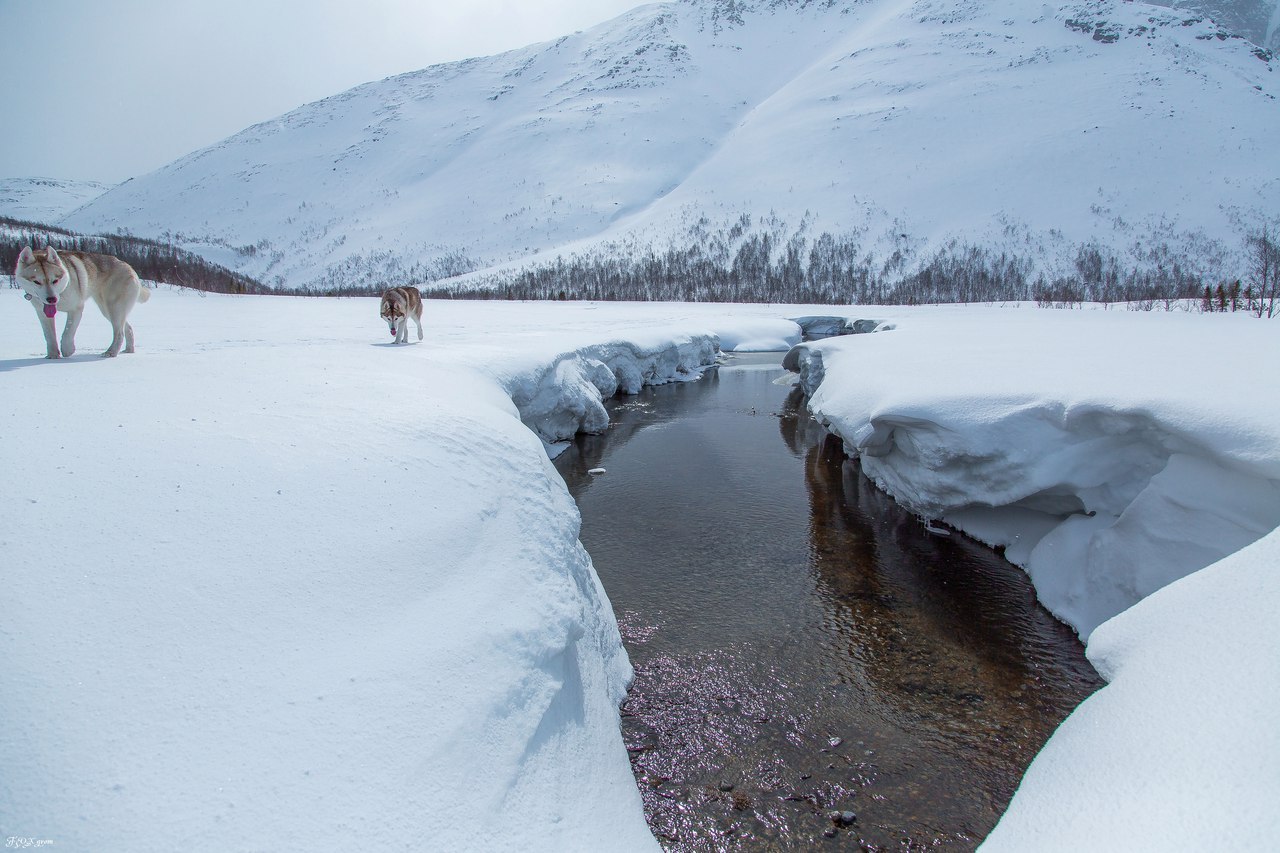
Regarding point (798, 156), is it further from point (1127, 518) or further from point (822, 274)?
point (1127, 518)

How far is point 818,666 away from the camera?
228 inches

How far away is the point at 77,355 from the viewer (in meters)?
7.00

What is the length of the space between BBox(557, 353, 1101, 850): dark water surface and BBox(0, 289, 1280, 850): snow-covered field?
2.40 feet

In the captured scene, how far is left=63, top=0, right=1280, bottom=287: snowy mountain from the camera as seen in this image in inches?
3236

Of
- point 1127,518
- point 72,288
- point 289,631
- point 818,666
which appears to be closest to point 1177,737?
point 818,666

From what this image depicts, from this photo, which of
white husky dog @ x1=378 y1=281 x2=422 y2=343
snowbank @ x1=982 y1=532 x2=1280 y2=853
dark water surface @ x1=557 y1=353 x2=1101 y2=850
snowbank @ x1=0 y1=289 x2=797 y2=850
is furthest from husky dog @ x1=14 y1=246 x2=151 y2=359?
snowbank @ x1=982 y1=532 x2=1280 y2=853

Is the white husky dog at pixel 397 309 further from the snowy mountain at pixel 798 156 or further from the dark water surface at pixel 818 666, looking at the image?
the snowy mountain at pixel 798 156

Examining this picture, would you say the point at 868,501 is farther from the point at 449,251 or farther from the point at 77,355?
the point at 449,251

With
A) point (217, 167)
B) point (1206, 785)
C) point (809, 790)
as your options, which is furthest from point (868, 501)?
point (217, 167)

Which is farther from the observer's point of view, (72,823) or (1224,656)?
(1224,656)

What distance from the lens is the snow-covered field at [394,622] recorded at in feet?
7.05

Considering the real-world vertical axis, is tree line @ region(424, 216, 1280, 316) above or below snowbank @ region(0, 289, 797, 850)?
above

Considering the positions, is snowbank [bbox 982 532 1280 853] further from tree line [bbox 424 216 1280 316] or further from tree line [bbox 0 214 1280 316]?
tree line [bbox 424 216 1280 316]

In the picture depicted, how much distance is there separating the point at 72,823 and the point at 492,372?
8.52 meters
